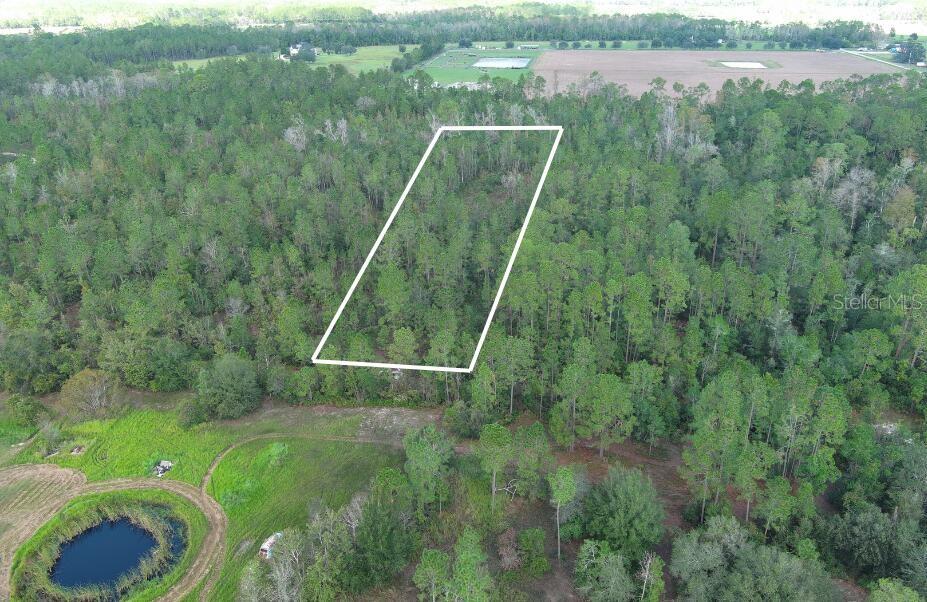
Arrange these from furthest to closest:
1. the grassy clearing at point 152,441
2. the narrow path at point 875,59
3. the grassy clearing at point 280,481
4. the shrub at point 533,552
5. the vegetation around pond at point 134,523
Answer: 1. the narrow path at point 875,59
2. the grassy clearing at point 152,441
3. the grassy clearing at point 280,481
4. the vegetation around pond at point 134,523
5. the shrub at point 533,552

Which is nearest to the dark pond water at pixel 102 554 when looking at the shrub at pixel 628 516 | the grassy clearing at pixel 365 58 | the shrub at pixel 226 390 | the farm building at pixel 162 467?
the farm building at pixel 162 467

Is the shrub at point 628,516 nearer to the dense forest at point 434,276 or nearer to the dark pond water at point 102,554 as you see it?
the dense forest at point 434,276

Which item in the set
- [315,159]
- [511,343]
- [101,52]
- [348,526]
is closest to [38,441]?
[348,526]

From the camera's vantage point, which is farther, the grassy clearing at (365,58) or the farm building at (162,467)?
the grassy clearing at (365,58)

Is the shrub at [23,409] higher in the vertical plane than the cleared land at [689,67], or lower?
lower

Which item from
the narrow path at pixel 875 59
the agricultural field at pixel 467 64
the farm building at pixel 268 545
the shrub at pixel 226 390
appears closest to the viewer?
the farm building at pixel 268 545

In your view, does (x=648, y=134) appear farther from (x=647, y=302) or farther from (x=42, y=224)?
(x=42, y=224)
